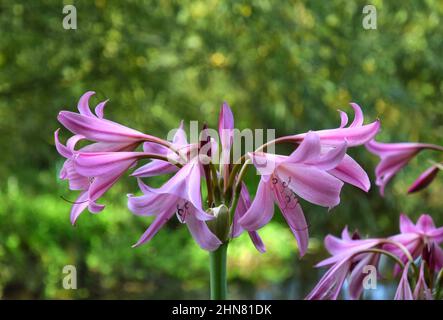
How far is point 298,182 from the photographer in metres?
0.54

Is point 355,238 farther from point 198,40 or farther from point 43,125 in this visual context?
point 43,125

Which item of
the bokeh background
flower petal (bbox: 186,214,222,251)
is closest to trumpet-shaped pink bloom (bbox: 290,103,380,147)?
flower petal (bbox: 186,214,222,251)

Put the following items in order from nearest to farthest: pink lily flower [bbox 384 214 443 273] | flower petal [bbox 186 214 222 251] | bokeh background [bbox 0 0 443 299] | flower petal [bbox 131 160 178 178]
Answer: flower petal [bbox 186 214 222 251]
flower petal [bbox 131 160 178 178]
pink lily flower [bbox 384 214 443 273]
bokeh background [bbox 0 0 443 299]

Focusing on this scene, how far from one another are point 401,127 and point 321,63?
0.77 m

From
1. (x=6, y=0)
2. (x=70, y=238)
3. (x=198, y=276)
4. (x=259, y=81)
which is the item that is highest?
(x=6, y=0)

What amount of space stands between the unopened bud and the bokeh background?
1.83 m

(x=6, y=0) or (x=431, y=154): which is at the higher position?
(x=6, y=0)

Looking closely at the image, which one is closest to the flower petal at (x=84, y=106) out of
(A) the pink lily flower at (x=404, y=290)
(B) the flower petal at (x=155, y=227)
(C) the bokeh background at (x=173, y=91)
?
(B) the flower petal at (x=155, y=227)

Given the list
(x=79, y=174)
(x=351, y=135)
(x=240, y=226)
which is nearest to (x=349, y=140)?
(x=351, y=135)

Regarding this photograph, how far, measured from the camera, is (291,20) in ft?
8.59

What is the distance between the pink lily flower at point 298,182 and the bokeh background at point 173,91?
5.86ft

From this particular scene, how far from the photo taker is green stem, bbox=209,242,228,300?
0.51m

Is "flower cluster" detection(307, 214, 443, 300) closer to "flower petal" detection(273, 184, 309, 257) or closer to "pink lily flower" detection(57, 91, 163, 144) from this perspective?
"flower petal" detection(273, 184, 309, 257)
